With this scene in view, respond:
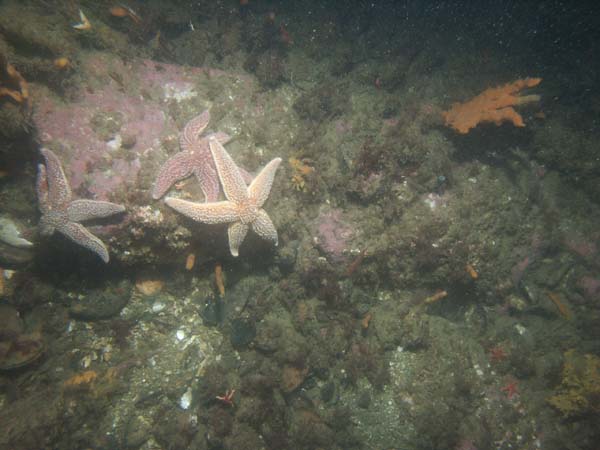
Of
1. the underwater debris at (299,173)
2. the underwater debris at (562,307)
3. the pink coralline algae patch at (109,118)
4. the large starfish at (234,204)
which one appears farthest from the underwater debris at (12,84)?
the underwater debris at (562,307)

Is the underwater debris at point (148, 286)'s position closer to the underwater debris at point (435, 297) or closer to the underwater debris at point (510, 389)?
the underwater debris at point (435, 297)

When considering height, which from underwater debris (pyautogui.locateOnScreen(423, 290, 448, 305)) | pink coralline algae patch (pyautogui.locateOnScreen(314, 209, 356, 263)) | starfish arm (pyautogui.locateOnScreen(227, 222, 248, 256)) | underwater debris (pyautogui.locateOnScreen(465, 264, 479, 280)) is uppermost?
starfish arm (pyautogui.locateOnScreen(227, 222, 248, 256))

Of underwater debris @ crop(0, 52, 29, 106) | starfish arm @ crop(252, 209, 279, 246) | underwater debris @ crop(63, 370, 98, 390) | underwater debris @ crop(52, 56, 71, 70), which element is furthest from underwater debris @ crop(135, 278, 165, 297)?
underwater debris @ crop(52, 56, 71, 70)

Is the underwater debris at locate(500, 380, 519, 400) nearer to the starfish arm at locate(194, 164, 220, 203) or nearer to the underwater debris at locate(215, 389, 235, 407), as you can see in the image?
the underwater debris at locate(215, 389, 235, 407)

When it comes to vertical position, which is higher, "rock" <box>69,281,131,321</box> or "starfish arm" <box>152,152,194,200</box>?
"starfish arm" <box>152,152,194,200</box>

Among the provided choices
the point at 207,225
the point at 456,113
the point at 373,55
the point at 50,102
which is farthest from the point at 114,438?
the point at 373,55

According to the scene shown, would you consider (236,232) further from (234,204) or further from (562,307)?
(562,307)

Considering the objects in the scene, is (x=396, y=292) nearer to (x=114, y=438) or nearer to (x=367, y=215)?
(x=367, y=215)
